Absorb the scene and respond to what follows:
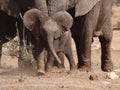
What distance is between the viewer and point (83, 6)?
13227mm

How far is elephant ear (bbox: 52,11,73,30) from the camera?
461 inches

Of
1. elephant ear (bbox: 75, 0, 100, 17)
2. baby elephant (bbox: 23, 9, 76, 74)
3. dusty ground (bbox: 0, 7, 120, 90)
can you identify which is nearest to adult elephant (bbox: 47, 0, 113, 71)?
elephant ear (bbox: 75, 0, 100, 17)

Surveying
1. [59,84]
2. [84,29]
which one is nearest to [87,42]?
[84,29]

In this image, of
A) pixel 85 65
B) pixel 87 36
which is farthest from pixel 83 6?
pixel 85 65

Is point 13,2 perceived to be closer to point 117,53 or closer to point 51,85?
point 51,85

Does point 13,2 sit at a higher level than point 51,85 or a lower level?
higher

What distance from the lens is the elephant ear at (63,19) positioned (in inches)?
461

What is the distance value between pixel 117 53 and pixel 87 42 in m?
5.37

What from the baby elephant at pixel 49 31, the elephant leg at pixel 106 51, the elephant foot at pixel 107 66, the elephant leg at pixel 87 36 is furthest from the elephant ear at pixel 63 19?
the elephant foot at pixel 107 66

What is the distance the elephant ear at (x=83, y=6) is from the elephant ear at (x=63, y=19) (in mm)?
1098

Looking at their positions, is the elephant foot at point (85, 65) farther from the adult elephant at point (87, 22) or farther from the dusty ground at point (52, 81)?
the dusty ground at point (52, 81)

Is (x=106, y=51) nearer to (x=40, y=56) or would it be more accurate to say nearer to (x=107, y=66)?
(x=107, y=66)

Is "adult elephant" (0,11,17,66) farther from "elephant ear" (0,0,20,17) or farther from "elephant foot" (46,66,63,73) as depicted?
"elephant foot" (46,66,63,73)

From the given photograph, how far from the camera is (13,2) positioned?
1362cm
